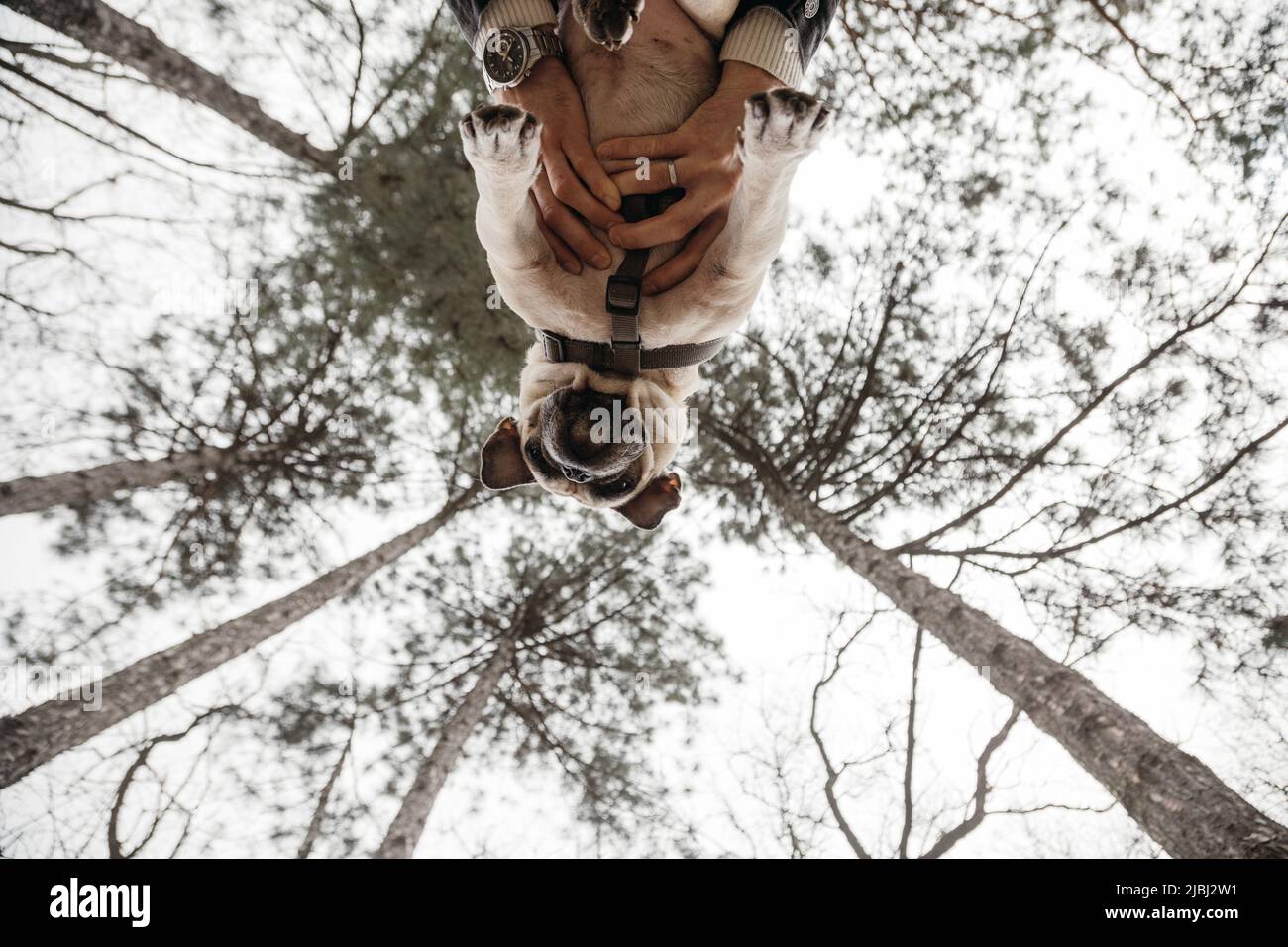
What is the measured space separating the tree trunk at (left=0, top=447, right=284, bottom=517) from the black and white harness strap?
5412 millimetres

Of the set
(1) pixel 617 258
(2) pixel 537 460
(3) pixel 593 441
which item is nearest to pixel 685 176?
(1) pixel 617 258

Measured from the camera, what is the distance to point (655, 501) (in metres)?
3.21

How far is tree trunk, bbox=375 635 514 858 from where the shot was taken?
5.57 metres

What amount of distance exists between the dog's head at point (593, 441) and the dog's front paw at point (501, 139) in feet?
3.15

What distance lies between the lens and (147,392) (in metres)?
Result: 6.62

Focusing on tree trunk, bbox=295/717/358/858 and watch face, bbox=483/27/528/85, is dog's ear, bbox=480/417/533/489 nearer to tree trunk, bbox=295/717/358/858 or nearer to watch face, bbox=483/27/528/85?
watch face, bbox=483/27/528/85

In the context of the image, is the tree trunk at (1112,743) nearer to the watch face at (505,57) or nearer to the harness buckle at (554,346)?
the harness buckle at (554,346)

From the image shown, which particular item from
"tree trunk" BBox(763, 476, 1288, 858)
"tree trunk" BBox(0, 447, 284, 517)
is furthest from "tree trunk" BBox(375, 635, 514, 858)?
"tree trunk" BBox(763, 476, 1288, 858)

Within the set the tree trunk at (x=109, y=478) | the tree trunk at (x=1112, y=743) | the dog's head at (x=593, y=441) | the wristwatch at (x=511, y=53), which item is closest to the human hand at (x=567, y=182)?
the wristwatch at (x=511, y=53)

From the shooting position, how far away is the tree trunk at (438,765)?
18.3ft

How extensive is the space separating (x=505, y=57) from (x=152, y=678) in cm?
515
